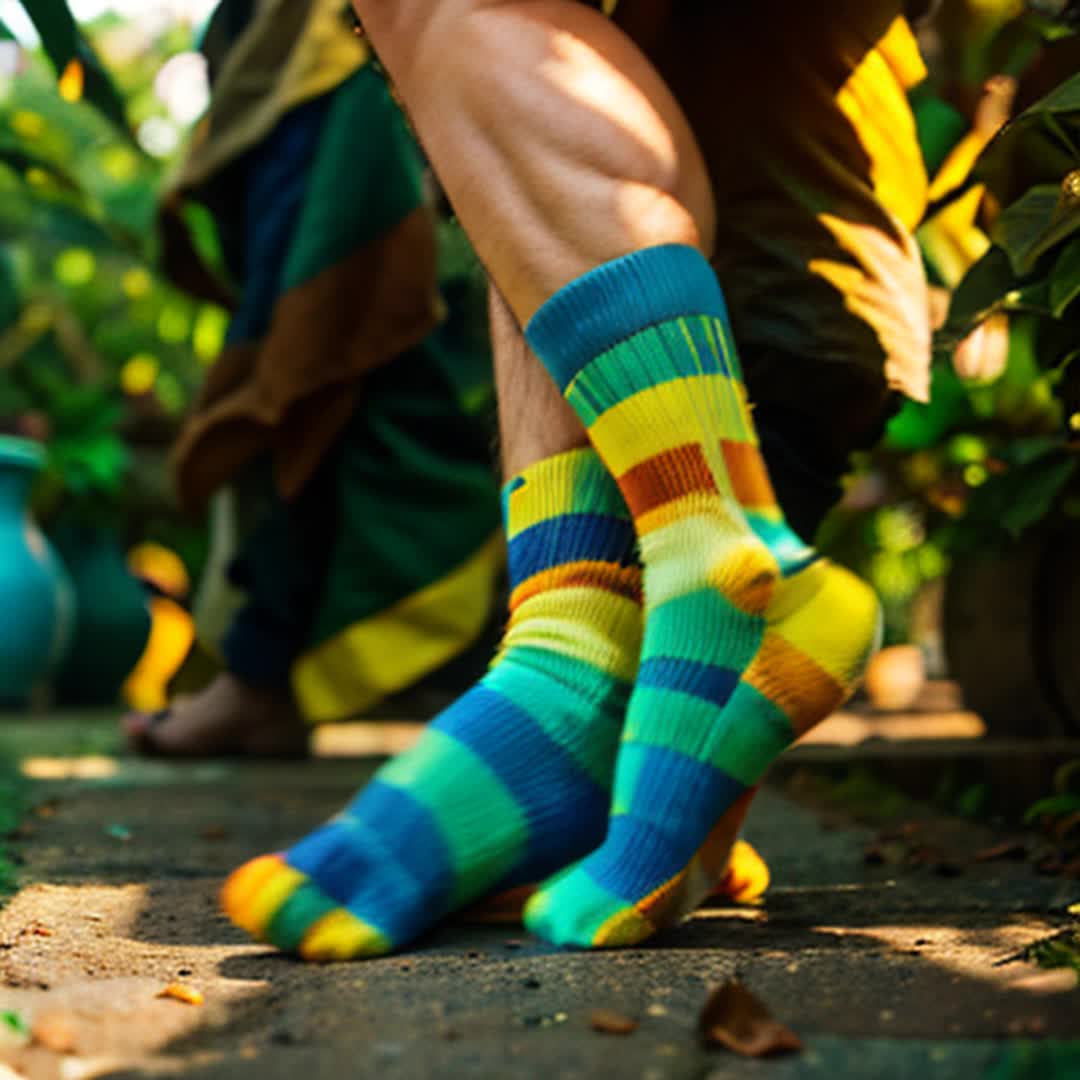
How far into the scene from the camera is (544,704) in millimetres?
892

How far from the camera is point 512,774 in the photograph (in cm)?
87

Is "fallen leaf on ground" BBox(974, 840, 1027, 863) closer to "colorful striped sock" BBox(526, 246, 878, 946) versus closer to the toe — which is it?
"colorful striped sock" BBox(526, 246, 878, 946)

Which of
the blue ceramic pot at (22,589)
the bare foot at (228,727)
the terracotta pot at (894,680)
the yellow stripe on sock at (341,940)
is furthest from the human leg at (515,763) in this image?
the blue ceramic pot at (22,589)

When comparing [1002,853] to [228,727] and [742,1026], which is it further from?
[228,727]

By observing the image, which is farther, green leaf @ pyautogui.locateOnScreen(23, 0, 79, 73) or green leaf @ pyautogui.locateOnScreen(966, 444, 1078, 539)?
green leaf @ pyautogui.locateOnScreen(966, 444, 1078, 539)

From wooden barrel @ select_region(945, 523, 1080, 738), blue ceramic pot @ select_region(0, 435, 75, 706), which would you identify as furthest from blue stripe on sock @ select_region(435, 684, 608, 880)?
blue ceramic pot @ select_region(0, 435, 75, 706)

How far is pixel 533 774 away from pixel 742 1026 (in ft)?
1.12

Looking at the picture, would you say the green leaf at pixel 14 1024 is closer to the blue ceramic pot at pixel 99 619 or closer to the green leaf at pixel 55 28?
the green leaf at pixel 55 28

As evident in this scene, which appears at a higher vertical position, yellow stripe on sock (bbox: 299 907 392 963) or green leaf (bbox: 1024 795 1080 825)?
yellow stripe on sock (bbox: 299 907 392 963)

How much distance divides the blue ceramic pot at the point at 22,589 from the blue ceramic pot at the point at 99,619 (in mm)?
396

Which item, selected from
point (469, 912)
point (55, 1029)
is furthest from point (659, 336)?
point (55, 1029)

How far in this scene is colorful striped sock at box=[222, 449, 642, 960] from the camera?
80 centimetres

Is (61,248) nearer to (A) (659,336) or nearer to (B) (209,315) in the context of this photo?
(B) (209,315)

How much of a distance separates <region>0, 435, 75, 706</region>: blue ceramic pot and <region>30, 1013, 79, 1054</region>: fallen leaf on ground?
2.79m
